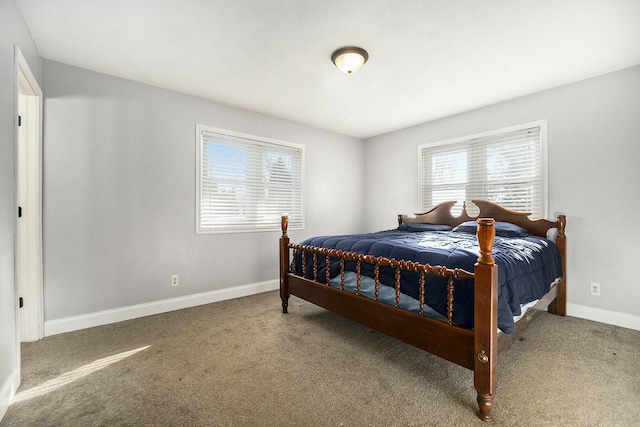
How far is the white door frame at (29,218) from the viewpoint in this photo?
7.61ft

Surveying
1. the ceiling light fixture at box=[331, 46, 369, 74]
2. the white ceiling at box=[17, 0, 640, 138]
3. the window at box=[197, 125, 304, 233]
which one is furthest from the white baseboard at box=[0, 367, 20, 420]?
the ceiling light fixture at box=[331, 46, 369, 74]

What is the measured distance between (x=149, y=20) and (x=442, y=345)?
2.79 metres

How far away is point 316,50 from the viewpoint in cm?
231

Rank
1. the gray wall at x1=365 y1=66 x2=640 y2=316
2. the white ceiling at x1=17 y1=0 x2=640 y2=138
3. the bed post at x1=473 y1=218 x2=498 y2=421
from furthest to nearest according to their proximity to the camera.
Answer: the gray wall at x1=365 y1=66 x2=640 y2=316, the white ceiling at x1=17 y1=0 x2=640 y2=138, the bed post at x1=473 y1=218 x2=498 y2=421

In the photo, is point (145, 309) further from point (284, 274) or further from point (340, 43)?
point (340, 43)

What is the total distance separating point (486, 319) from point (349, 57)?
6.71ft

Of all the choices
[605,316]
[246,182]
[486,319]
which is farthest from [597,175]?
[246,182]

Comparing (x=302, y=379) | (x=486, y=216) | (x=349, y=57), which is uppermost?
(x=349, y=57)

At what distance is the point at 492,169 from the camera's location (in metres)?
3.49

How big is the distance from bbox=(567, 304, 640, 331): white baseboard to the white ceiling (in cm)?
224

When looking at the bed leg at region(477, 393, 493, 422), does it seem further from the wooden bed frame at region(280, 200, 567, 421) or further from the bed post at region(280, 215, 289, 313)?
the bed post at region(280, 215, 289, 313)

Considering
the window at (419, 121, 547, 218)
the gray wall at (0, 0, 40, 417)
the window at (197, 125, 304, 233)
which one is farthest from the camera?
the window at (197, 125, 304, 233)

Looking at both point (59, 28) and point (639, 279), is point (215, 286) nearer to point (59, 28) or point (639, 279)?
point (59, 28)

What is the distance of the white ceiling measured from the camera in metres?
1.85
